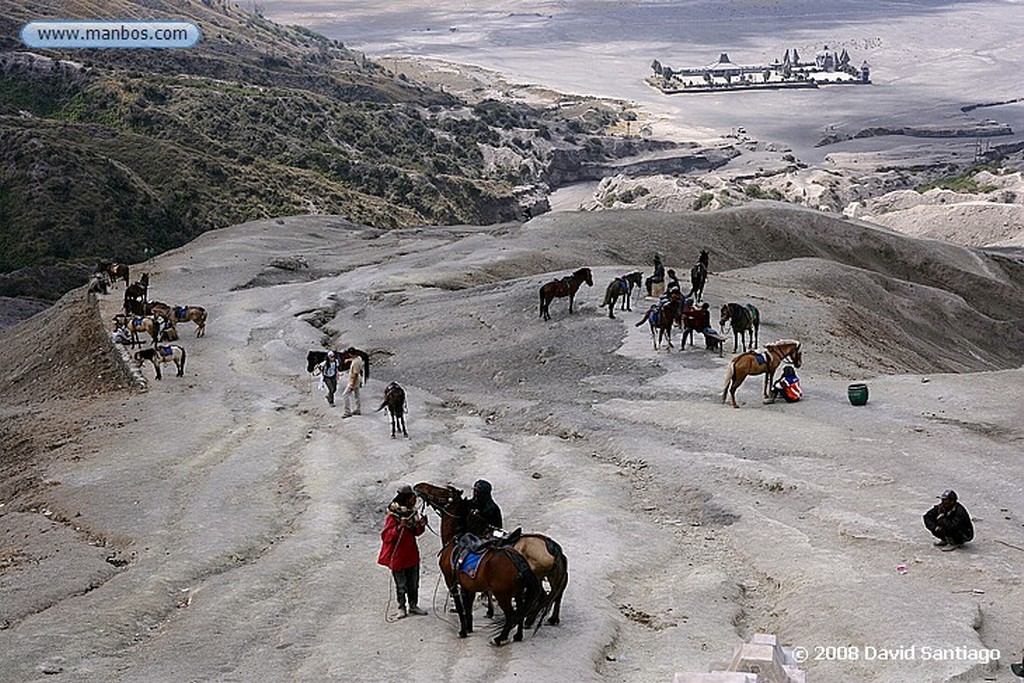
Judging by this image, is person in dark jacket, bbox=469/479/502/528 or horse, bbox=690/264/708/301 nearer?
person in dark jacket, bbox=469/479/502/528

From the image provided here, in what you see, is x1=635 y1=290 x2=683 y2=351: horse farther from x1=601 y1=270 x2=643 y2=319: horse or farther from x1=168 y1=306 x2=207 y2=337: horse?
x1=168 y1=306 x2=207 y2=337: horse

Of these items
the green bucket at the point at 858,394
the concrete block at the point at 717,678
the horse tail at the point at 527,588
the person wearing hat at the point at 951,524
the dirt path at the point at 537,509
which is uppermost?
the concrete block at the point at 717,678

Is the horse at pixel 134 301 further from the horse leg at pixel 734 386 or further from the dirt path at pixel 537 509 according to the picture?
the horse leg at pixel 734 386

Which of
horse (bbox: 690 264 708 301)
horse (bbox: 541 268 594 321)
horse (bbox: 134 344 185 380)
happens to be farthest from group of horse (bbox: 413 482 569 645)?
horse (bbox: 690 264 708 301)

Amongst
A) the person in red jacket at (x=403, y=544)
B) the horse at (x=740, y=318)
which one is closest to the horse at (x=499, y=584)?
the person in red jacket at (x=403, y=544)

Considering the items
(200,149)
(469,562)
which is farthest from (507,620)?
(200,149)

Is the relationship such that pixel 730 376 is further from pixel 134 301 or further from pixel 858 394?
pixel 134 301

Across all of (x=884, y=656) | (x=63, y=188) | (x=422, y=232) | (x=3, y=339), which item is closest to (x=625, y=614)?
(x=884, y=656)
